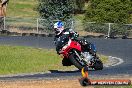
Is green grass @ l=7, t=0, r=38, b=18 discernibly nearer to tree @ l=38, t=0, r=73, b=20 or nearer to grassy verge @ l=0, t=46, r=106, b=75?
tree @ l=38, t=0, r=73, b=20

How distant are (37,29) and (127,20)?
7.81 metres

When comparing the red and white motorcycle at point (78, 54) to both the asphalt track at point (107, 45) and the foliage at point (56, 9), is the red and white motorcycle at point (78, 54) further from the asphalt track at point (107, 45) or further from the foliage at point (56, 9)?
the foliage at point (56, 9)

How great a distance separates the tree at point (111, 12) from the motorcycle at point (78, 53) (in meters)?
27.1

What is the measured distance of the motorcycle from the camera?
56.3ft

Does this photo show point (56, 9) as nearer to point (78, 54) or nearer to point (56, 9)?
point (56, 9)

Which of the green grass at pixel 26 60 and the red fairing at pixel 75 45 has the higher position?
the red fairing at pixel 75 45

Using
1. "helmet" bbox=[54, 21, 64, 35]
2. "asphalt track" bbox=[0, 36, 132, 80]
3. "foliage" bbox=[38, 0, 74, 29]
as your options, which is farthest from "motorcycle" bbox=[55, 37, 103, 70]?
"foliage" bbox=[38, 0, 74, 29]

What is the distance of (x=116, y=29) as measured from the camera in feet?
138

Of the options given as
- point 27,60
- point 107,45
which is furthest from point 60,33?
point 107,45

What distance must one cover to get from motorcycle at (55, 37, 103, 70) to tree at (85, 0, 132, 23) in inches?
1066

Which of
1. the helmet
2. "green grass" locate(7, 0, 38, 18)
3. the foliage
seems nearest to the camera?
the helmet

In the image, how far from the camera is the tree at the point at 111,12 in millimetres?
45188

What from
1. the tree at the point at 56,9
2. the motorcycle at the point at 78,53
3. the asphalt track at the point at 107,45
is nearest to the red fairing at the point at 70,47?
the motorcycle at the point at 78,53

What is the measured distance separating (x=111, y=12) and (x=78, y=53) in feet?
91.8
